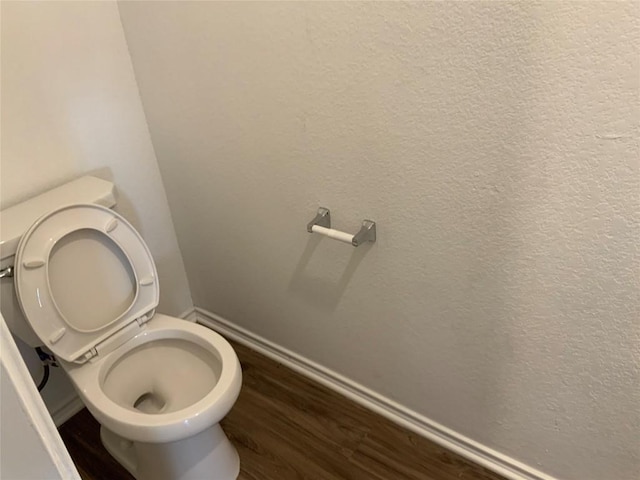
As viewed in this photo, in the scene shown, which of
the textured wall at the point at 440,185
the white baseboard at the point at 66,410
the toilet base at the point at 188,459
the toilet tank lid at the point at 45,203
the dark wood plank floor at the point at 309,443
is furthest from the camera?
the white baseboard at the point at 66,410

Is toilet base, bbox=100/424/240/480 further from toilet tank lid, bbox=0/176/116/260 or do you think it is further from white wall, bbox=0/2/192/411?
toilet tank lid, bbox=0/176/116/260

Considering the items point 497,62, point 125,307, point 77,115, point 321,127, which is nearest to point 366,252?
point 321,127

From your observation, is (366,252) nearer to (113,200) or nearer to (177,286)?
(113,200)

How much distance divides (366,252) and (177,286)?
939mm

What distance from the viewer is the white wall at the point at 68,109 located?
4.75 ft

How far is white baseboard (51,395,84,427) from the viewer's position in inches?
71.0

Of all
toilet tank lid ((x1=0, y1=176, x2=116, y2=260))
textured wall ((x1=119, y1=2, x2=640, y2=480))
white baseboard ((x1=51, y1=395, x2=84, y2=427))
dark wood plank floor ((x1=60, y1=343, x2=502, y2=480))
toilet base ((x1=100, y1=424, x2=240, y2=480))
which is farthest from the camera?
white baseboard ((x1=51, y1=395, x2=84, y2=427))

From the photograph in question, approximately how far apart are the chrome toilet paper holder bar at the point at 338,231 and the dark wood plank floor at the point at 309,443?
0.66m

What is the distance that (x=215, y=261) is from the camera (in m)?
1.96

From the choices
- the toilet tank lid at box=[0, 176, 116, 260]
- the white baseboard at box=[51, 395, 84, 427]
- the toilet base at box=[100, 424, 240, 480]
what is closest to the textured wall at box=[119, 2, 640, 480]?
the toilet tank lid at box=[0, 176, 116, 260]

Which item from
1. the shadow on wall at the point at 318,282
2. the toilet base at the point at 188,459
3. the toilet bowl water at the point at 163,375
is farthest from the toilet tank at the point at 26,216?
the shadow on wall at the point at 318,282

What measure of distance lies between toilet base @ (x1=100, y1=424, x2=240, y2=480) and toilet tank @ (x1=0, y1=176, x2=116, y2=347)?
1.42 ft

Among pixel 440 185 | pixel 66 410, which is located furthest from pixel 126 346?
pixel 440 185

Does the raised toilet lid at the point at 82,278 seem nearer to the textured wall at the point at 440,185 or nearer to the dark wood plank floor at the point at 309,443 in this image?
the textured wall at the point at 440,185
